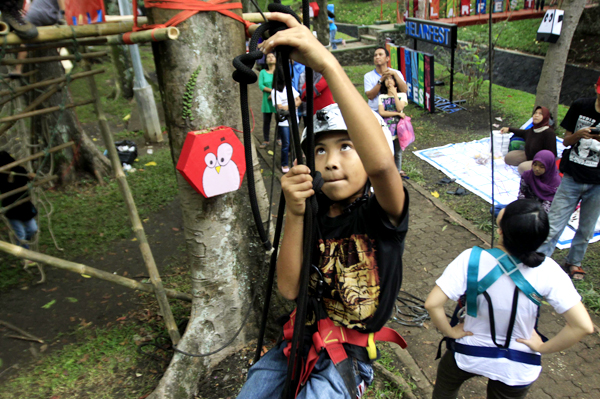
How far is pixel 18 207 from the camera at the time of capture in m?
4.79

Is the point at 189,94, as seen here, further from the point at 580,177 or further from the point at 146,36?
the point at 580,177

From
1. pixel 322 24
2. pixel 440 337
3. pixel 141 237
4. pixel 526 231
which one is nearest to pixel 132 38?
pixel 141 237

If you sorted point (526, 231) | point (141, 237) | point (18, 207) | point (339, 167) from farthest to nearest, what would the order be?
point (18, 207)
point (141, 237)
point (526, 231)
point (339, 167)

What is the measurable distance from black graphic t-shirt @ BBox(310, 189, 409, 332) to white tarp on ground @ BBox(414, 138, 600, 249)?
463 cm

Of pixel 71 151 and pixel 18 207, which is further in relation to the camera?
pixel 71 151

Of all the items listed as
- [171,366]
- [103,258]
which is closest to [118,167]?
[171,366]

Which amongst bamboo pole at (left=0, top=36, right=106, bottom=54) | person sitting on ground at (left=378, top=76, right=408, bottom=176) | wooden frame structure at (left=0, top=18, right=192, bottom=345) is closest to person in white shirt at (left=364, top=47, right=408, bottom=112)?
person sitting on ground at (left=378, top=76, right=408, bottom=176)

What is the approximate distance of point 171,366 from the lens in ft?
10.2

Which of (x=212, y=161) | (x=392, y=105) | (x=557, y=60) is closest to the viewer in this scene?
(x=212, y=161)

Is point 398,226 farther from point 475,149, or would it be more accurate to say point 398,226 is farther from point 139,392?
point 475,149

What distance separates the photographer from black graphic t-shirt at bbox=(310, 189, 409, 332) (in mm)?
1755

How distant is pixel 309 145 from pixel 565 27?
27.9ft

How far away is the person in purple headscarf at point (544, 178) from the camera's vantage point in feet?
16.6

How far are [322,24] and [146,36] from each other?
1390cm
